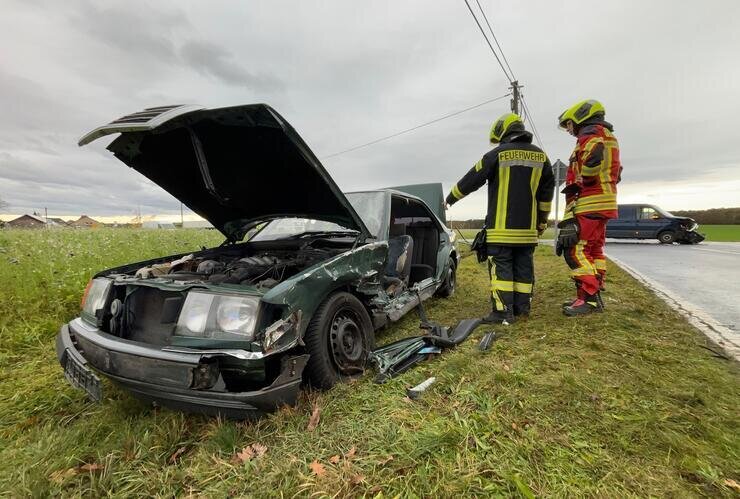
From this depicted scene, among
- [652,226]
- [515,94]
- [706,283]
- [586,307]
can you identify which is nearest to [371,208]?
[586,307]

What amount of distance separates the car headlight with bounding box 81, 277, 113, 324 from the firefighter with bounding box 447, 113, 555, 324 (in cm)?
308

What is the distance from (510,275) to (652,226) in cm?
1617

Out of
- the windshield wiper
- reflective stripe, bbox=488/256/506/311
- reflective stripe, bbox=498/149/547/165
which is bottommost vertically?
reflective stripe, bbox=488/256/506/311

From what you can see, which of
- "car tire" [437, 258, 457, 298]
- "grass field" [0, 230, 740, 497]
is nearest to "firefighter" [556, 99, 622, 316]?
"grass field" [0, 230, 740, 497]

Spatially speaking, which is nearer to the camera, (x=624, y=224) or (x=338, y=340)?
(x=338, y=340)

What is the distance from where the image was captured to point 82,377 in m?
1.90

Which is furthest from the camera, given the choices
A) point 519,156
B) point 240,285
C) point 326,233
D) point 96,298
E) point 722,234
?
point 722,234

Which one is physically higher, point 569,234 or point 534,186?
point 534,186

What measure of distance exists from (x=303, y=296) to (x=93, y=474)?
1.20 metres

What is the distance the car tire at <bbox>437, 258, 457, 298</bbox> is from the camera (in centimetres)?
476

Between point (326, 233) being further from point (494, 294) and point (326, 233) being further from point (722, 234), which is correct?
point (722, 234)

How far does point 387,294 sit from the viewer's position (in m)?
2.98

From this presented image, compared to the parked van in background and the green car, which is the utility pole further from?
the green car

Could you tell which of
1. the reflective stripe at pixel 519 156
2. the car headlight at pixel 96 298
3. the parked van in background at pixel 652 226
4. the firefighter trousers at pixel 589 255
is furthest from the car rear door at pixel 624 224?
the car headlight at pixel 96 298
